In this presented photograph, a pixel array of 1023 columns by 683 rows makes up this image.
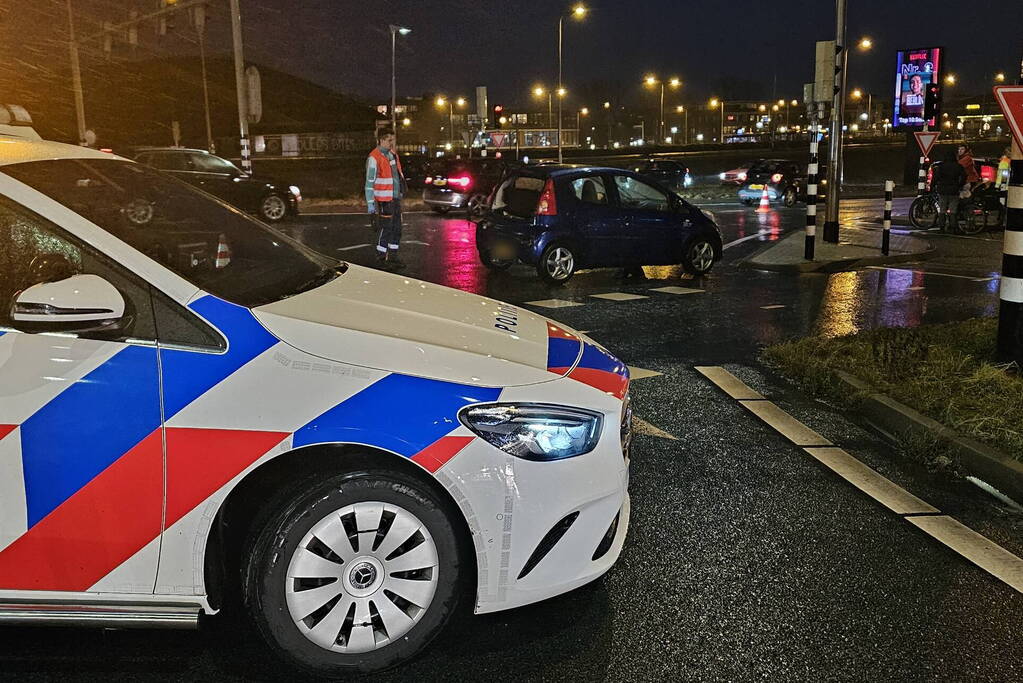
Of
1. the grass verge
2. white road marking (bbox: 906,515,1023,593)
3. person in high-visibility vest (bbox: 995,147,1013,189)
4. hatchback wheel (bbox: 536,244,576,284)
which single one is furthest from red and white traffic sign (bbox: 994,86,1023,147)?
person in high-visibility vest (bbox: 995,147,1013,189)

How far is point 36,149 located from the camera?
348 cm

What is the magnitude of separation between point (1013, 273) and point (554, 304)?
5.34 m

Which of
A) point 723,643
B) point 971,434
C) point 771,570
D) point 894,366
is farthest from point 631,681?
point 894,366

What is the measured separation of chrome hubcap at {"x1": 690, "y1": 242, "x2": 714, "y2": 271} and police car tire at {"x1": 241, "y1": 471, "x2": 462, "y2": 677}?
35.4ft

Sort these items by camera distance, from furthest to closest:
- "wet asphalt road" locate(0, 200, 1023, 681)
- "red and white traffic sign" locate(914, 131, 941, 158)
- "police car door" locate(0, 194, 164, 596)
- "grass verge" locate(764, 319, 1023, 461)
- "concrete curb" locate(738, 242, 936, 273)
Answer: "red and white traffic sign" locate(914, 131, 941, 158)
"concrete curb" locate(738, 242, 936, 273)
"grass verge" locate(764, 319, 1023, 461)
"wet asphalt road" locate(0, 200, 1023, 681)
"police car door" locate(0, 194, 164, 596)

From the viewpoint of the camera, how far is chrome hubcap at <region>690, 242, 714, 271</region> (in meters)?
13.3

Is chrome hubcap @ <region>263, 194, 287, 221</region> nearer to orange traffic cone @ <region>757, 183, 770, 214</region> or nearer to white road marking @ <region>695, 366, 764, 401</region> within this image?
orange traffic cone @ <region>757, 183, 770, 214</region>

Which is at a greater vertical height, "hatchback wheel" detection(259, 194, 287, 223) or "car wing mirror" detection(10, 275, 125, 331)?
"car wing mirror" detection(10, 275, 125, 331)

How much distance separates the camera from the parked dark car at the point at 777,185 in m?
29.1

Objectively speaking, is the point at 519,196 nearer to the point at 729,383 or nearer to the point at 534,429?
the point at 729,383

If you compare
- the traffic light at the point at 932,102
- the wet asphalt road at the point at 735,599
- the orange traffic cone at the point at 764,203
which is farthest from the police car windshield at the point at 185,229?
the orange traffic cone at the point at 764,203

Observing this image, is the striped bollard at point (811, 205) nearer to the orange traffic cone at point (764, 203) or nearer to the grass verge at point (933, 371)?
the grass verge at point (933, 371)

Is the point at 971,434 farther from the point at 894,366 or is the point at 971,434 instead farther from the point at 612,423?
the point at 612,423

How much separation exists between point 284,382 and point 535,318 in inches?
62.3
